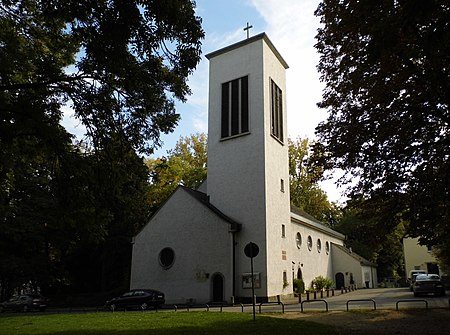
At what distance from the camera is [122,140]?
11.8m

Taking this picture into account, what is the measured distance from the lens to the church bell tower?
31391mm

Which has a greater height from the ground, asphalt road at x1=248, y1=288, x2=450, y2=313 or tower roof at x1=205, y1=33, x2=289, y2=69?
tower roof at x1=205, y1=33, x2=289, y2=69

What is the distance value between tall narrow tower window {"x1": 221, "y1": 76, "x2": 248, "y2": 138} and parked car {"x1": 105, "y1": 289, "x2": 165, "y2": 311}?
14499 mm

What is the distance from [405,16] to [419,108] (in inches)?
274

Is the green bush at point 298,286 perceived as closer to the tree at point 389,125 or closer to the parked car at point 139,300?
the parked car at point 139,300

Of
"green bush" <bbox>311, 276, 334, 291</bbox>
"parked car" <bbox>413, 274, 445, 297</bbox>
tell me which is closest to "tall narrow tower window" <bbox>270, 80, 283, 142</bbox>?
"parked car" <bbox>413, 274, 445, 297</bbox>

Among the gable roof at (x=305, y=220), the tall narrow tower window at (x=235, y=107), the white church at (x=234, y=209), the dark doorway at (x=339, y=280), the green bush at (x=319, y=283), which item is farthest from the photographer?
the dark doorway at (x=339, y=280)

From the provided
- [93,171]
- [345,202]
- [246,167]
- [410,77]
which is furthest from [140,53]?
[246,167]

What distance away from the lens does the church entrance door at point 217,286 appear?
3077cm

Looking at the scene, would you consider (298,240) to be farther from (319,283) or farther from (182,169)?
(182,169)

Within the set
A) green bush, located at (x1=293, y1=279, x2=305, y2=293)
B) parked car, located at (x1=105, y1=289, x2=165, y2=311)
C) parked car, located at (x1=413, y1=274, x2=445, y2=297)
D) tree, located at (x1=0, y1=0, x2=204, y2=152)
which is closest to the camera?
tree, located at (x1=0, y1=0, x2=204, y2=152)

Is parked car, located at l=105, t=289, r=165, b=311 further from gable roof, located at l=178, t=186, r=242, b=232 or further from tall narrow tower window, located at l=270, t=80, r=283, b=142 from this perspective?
tall narrow tower window, located at l=270, t=80, r=283, b=142

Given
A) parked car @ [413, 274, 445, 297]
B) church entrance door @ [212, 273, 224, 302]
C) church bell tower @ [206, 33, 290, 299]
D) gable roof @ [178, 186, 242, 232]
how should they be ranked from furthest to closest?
gable roof @ [178, 186, 242, 232]
church bell tower @ [206, 33, 290, 299]
church entrance door @ [212, 273, 224, 302]
parked car @ [413, 274, 445, 297]

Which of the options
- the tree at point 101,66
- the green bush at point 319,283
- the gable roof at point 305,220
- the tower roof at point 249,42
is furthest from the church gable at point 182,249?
the tree at point 101,66
